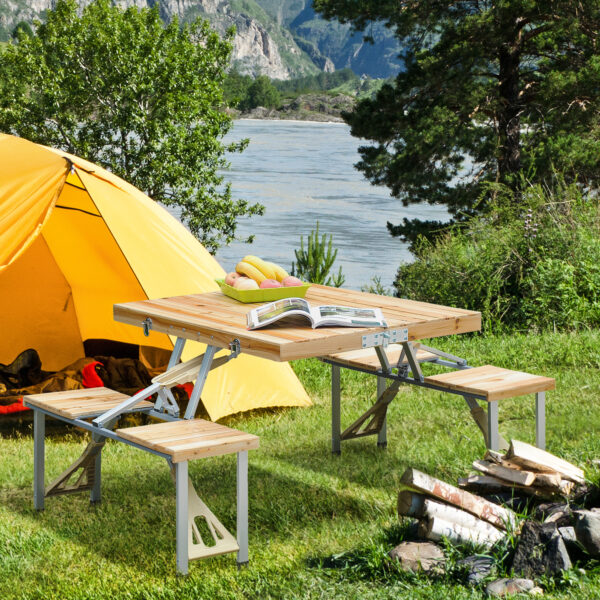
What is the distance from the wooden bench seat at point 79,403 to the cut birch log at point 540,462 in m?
1.54

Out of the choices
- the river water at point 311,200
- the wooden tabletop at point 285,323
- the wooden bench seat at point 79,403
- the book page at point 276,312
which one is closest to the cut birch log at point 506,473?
the wooden tabletop at point 285,323

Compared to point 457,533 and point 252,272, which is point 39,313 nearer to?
point 252,272

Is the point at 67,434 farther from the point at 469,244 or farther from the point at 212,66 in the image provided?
the point at 212,66

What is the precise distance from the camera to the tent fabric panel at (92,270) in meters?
6.74

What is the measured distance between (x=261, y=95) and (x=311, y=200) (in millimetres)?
11399

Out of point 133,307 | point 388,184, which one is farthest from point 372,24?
point 133,307

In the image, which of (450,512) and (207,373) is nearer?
(450,512)

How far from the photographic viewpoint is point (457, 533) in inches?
135

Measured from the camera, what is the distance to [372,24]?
52.3ft

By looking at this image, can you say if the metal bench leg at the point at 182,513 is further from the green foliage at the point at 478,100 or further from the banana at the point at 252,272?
the green foliage at the point at 478,100

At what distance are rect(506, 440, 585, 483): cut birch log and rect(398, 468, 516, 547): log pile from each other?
0.27 metres

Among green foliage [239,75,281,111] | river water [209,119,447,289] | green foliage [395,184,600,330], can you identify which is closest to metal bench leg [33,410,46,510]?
green foliage [395,184,600,330]

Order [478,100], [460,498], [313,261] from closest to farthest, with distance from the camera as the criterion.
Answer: [460,498] → [313,261] → [478,100]

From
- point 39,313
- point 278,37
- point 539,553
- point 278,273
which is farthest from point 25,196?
point 278,37
